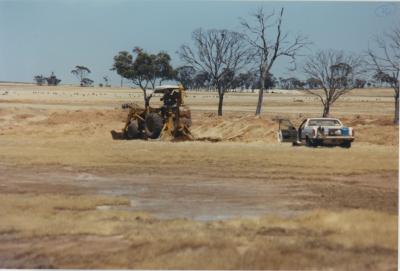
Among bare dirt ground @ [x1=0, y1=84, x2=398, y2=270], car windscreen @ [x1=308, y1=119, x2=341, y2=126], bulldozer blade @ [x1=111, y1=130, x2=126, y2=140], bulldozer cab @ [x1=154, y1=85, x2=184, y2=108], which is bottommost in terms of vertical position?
bulldozer blade @ [x1=111, y1=130, x2=126, y2=140]

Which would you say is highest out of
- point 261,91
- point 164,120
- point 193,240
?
point 261,91

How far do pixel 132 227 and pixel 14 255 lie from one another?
221cm

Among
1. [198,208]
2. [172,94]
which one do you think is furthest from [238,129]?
[198,208]

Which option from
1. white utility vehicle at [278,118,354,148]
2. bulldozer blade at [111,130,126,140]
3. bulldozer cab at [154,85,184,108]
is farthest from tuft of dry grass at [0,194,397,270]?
bulldozer blade at [111,130,126,140]

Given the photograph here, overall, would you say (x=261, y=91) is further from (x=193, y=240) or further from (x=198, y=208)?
(x=193, y=240)

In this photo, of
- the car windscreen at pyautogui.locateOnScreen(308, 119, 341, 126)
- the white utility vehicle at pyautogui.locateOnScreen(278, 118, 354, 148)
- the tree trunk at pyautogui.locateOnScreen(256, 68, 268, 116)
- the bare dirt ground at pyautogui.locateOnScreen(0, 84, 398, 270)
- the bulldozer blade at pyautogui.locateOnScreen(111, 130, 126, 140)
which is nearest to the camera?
the bare dirt ground at pyautogui.locateOnScreen(0, 84, 398, 270)

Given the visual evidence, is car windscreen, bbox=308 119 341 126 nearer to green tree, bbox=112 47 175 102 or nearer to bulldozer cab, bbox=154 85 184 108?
bulldozer cab, bbox=154 85 184 108

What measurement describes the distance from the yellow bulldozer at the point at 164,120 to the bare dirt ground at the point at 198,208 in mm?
4724

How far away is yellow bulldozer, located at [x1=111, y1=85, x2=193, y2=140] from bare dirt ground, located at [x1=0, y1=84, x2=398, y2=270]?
4.72 m

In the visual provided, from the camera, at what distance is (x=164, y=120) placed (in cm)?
3194

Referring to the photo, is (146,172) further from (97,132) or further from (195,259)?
(97,132)

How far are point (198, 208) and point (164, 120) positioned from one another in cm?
1844

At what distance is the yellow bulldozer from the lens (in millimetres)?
31188

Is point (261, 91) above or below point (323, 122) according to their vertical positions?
above
